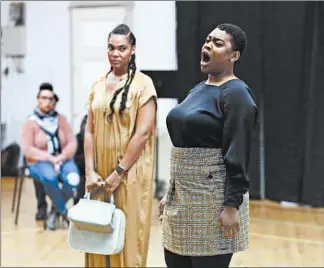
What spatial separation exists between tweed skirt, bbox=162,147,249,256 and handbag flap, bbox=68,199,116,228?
1.98ft

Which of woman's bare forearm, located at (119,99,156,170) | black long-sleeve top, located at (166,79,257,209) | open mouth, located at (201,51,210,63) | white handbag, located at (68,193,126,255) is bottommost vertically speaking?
white handbag, located at (68,193,126,255)

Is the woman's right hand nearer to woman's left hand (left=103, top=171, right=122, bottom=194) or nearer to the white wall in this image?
woman's left hand (left=103, top=171, right=122, bottom=194)

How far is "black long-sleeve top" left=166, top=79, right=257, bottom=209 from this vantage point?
1448 millimetres

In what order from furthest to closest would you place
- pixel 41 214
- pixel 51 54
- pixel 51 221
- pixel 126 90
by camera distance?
pixel 51 54 < pixel 41 214 < pixel 51 221 < pixel 126 90

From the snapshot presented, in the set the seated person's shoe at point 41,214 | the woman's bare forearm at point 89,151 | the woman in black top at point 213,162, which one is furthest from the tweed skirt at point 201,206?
the seated person's shoe at point 41,214

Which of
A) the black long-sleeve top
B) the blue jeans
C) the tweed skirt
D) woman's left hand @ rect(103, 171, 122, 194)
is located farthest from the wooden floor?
the black long-sleeve top

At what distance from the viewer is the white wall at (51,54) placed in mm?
5094

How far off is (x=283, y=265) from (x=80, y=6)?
11.4ft

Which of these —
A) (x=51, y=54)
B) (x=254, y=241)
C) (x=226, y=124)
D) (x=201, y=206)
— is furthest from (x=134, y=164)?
(x=51, y=54)

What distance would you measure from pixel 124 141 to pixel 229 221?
37.6 inches

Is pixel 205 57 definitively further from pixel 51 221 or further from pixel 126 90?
pixel 51 221

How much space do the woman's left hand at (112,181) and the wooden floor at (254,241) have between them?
3.24ft

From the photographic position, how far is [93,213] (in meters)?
2.17

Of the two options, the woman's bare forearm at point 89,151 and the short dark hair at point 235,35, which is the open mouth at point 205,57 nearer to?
the short dark hair at point 235,35
